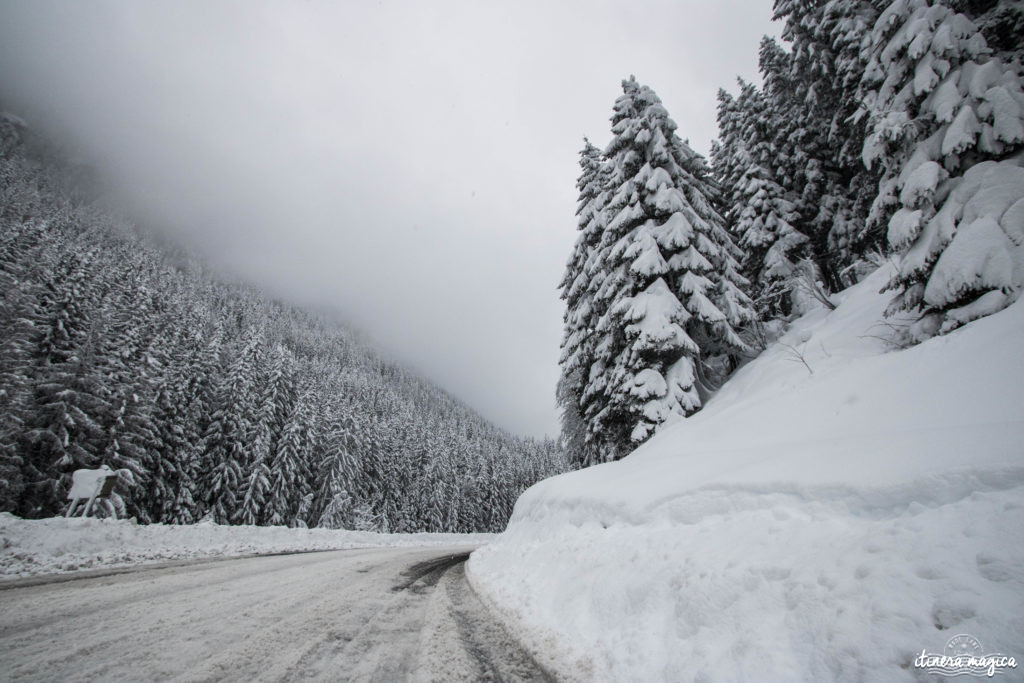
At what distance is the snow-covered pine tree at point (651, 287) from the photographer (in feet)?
42.1

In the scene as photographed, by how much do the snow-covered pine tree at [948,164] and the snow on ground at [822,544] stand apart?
1.56 meters

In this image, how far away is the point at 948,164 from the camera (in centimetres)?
816

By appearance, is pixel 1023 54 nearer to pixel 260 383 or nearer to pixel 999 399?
pixel 999 399

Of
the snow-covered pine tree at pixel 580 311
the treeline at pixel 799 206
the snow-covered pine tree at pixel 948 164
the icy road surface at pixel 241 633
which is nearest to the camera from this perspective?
the icy road surface at pixel 241 633

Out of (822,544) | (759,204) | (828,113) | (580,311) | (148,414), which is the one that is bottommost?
(822,544)

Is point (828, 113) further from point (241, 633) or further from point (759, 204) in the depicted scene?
point (241, 633)

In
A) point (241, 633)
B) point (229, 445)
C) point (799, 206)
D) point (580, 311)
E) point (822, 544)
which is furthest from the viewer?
point (229, 445)

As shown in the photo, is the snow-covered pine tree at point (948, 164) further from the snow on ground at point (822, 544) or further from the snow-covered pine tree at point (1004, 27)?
the snow on ground at point (822, 544)

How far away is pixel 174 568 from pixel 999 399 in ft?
42.3

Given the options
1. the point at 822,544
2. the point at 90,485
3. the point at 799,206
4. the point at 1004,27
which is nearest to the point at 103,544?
the point at 90,485

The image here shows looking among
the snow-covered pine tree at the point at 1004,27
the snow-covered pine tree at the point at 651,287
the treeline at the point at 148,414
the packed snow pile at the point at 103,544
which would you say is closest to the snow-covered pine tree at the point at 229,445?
the treeline at the point at 148,414

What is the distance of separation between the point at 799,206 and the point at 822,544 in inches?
936

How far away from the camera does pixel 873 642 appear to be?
2656 mm

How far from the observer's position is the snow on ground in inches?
106
